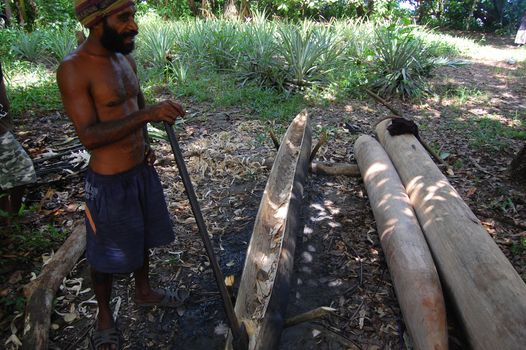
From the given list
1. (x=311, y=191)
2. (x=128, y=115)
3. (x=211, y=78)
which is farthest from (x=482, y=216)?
(x=211, y=78)

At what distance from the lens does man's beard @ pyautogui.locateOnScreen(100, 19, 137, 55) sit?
5.51ft

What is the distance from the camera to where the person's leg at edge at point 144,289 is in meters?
2.38

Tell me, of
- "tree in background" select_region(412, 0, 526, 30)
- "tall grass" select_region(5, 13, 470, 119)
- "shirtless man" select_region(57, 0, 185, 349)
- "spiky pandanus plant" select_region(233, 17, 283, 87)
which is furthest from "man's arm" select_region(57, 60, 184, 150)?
"tree in background" select_region(412, 0, 526, 30)

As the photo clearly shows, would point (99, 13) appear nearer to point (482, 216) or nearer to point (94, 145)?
point (94, 145)

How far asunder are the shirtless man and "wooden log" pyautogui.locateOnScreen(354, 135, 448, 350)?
4.89 feet

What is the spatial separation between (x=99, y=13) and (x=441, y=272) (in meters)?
2.43

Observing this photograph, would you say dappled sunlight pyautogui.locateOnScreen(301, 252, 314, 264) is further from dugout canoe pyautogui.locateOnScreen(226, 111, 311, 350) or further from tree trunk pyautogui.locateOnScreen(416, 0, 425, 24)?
tree trunk pyautogui.locateOnScreen(416, 0, 425, 24)

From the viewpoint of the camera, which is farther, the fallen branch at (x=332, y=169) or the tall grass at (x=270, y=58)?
the tall grass at (x=270, y=58)

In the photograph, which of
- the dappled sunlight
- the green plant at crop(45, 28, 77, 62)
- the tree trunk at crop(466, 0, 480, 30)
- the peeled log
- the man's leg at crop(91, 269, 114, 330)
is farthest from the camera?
the tree trunk at crop(466, 0, 480, 30)

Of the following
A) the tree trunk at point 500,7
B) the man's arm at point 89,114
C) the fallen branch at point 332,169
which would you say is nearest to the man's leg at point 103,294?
the man's arm at point 89,114

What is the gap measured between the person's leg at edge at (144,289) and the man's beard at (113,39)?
1335 mm

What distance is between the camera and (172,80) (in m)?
6.91

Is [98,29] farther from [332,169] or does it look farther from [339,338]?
[332,169]

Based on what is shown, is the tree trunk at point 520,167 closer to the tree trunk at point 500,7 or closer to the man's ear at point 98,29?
the man's ear at point 98,29
